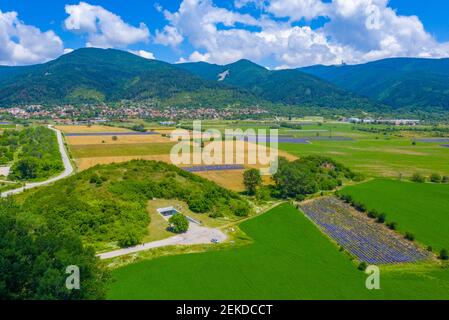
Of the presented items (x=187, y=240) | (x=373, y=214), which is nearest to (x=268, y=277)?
(x=187, y=240)

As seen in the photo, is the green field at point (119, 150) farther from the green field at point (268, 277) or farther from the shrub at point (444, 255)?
the shrub at point (444, 255)

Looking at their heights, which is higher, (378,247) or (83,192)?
(83,192)

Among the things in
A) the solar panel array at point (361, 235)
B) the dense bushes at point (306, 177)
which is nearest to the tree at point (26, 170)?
the dense bushes at point (306, 177)

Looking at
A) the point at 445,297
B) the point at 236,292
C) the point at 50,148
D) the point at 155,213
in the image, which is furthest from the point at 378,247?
the point at 50,148

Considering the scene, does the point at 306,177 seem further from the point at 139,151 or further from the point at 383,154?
the point at 383,154

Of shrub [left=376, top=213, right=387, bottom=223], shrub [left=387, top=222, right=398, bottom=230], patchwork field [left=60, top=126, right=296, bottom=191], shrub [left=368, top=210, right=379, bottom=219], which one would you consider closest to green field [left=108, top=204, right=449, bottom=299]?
shrub [left=387, top=222, right=398, bottom=230]

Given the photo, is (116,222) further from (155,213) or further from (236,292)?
(236,292)
